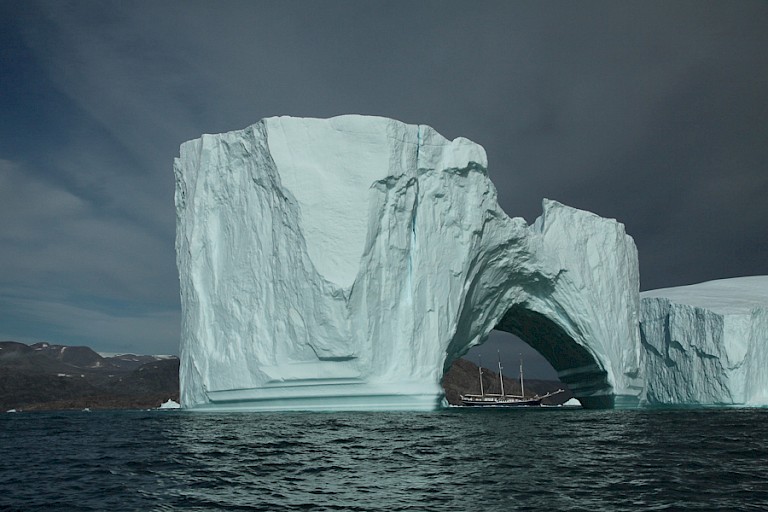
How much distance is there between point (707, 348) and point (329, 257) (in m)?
16.2

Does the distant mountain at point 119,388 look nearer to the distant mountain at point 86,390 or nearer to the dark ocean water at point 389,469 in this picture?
the distant mountain at point 86,390

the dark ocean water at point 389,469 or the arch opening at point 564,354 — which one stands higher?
the arch opening at point 564,354

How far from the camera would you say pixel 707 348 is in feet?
81.0

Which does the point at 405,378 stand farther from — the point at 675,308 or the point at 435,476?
the point at 675,308

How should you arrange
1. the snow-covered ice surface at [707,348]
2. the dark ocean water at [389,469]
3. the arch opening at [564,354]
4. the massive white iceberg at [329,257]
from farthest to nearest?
1. the snow-covered ice surface at [707,348]
2. the arch opening at [564,354]
3. the massive white iceberg at [329,257]
4. the dark ocean water at [389,469]

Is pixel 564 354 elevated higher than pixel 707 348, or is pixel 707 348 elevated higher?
pixel 707 348

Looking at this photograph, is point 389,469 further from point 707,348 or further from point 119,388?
point 119,388

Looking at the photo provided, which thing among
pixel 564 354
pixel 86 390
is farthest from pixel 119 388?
pixel 564 354

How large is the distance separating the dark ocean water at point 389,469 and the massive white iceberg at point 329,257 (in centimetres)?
312

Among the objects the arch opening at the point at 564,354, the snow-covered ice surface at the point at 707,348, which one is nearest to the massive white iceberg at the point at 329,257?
the arch opening at the point at 564,354

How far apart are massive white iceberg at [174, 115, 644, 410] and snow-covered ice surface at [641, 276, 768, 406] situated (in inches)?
363

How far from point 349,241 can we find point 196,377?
225 inches

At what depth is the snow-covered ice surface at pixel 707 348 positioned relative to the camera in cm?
2430

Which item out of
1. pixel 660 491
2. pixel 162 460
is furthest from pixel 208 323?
pixel 660 491
